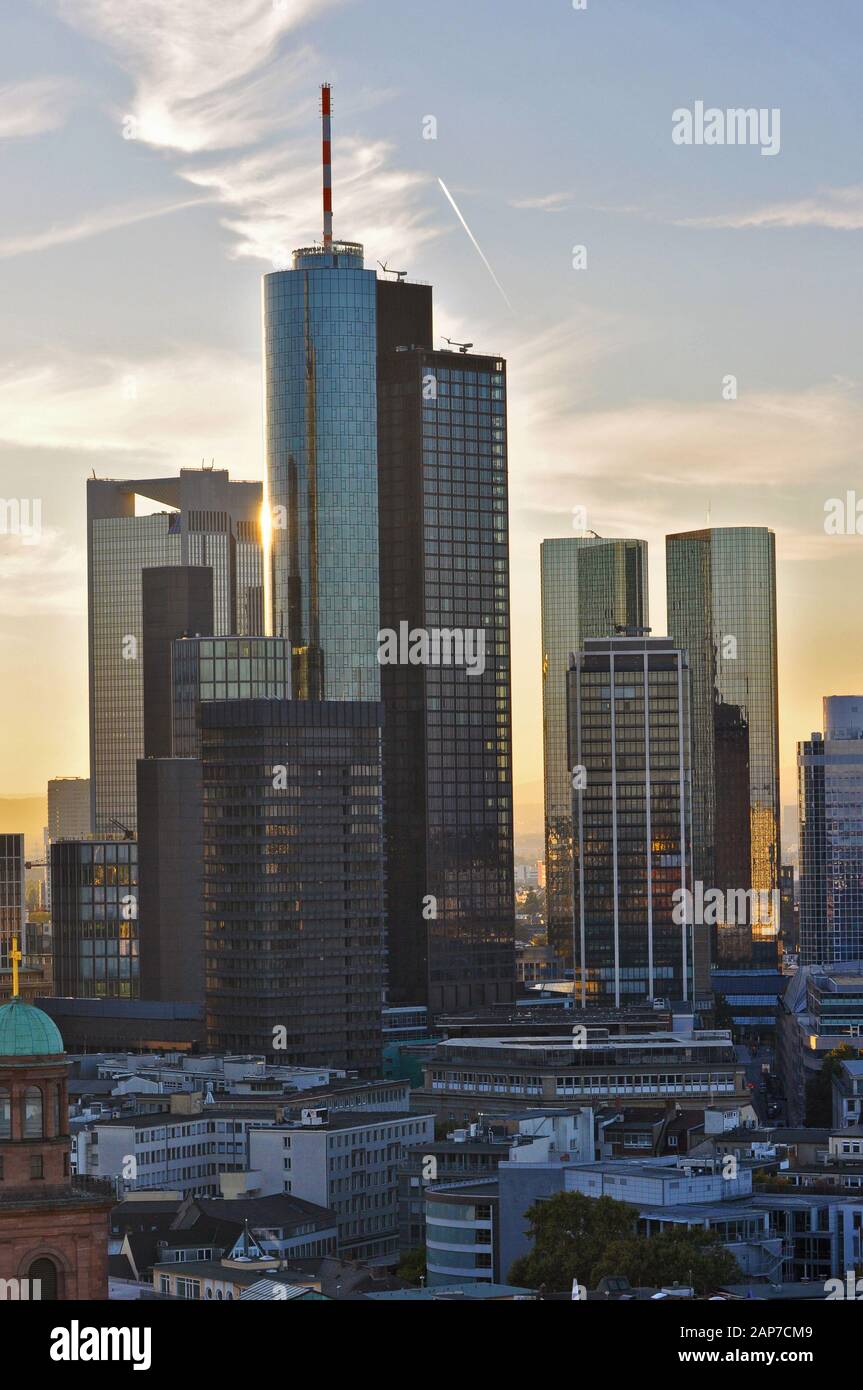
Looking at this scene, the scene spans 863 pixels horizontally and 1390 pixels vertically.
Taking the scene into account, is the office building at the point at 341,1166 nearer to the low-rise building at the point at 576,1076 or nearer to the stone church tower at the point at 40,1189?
the low-rise building at the point at 576,1076

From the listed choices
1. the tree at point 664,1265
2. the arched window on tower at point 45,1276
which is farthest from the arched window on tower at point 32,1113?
the tree at point 664,1265

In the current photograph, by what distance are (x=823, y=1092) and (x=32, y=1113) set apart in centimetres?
10795

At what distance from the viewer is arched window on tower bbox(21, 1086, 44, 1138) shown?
49.0 metres

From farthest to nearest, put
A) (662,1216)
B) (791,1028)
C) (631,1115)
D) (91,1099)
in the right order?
1. (791,1028)
2. (91,1099)
3. (631,1115)
4. (662,1216)

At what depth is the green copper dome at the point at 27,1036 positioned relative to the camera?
50.6 meters

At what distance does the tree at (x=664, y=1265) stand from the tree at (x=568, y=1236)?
4.19 feet

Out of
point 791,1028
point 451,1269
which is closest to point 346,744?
point 791,1028

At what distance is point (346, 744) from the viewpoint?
18912 centimetres

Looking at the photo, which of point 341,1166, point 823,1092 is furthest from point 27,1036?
point 823,1092

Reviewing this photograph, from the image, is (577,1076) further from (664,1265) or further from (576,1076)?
(664,1265)

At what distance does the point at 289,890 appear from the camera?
18362cm

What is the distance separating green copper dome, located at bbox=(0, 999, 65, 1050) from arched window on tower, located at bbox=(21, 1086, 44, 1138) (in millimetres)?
808
